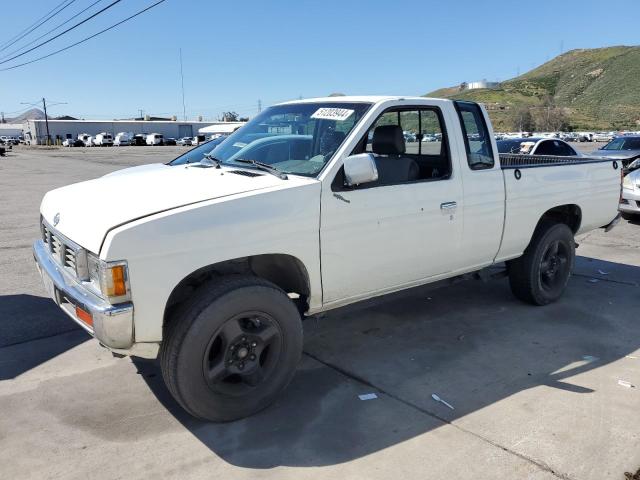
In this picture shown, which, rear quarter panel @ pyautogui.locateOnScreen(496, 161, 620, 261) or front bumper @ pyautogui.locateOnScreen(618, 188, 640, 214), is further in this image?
front bumper @ pyautogui.locateOnScreen(618, 188, 640, 214)

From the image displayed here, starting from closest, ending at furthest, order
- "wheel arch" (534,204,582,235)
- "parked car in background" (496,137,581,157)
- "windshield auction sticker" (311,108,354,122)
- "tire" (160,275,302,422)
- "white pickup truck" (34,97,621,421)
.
Answer: "white pickup truck" (34,97,621,421) → "tire" (160,275,302,422) → "windshield auction sticker" (311,108,354,122) → "wheel arch" (534,204,582,235) → "parked car in background" (496,137,581,157)

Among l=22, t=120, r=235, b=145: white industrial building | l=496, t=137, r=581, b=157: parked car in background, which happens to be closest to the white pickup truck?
l=496, t=137, r=581, b=157: parked car in background

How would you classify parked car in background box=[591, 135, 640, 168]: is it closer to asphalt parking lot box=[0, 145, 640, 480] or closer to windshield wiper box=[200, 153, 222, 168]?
asphalt parking lot box=[0, 145, 640, 480]

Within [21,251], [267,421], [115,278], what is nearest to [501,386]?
[267,421]

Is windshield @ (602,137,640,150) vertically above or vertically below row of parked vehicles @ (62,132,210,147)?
above

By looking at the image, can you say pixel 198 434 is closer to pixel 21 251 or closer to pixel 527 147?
pixel 21 251

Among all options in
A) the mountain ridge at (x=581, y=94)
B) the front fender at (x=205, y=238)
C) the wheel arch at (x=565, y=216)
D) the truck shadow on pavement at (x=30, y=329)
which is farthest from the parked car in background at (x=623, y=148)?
the mountain ridge at (x=581, y=94)

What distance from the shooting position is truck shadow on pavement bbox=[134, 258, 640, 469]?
133 inches

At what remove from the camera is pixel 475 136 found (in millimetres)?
4805

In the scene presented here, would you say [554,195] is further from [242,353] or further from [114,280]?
[114,280]

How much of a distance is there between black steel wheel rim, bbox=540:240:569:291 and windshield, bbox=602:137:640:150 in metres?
12.7

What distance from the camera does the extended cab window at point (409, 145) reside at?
14.4ft

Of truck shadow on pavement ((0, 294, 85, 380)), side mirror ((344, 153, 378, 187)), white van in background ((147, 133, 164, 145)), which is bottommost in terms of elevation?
truck shadow on pavement ((0, 294, 85, 380))

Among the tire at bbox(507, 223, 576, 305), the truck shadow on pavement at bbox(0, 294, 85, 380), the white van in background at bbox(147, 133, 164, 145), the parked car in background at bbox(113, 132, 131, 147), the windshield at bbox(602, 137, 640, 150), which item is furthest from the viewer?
the parked car in background at bbox(113, 132, 131, 147)
